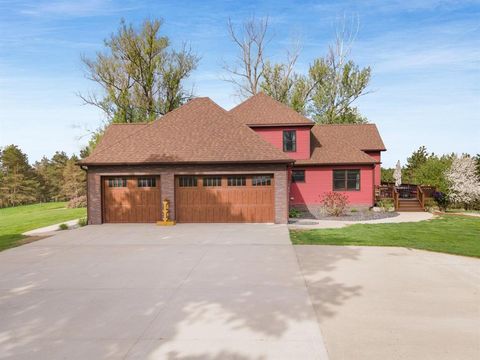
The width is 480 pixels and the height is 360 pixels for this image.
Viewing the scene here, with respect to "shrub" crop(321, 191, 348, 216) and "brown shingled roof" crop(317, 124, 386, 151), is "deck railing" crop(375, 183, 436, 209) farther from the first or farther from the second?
"shrub" crop(321, 191, 348, 216)

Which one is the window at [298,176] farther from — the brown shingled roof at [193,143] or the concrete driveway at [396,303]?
the concrete driveway at [396,303]

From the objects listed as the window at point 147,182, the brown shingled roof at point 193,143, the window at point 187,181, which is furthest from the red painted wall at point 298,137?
the window at point 147,182

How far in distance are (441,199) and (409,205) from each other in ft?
8.27

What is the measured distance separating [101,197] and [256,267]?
12208mm

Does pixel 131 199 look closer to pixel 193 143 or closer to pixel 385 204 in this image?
pixel 193 143

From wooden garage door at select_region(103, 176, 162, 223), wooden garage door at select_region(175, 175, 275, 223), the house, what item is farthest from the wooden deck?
wooden garage door at select_region(103, 176, 162, 223)

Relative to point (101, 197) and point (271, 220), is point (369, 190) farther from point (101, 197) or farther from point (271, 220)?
point (101, 197)

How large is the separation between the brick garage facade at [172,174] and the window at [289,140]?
5.91m

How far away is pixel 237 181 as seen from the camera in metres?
18.1

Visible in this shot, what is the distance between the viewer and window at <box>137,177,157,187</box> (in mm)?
18391

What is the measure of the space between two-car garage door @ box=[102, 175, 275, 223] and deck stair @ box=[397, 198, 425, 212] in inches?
433

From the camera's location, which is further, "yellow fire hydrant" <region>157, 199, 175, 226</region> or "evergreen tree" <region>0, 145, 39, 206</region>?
"evergreen tree" <region>0, 145, 39, 206</region>

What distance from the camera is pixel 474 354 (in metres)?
4.68

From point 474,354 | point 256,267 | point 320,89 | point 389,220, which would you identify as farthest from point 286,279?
point 320,89
